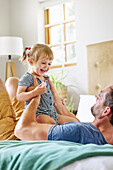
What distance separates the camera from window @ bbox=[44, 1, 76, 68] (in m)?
5.01

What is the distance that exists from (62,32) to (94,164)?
15.2 feet

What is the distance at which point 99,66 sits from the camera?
175 inches

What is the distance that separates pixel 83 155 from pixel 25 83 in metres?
1.34

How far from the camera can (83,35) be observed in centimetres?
466

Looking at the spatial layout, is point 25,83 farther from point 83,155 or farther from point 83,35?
point 83,35

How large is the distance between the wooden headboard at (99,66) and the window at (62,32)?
48cm

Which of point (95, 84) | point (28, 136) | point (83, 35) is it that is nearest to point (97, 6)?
point (83, 35)

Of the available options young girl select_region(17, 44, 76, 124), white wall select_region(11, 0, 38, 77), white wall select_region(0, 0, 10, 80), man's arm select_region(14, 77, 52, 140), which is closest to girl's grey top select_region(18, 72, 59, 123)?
young girl select_region(17, 44, 76, 124)

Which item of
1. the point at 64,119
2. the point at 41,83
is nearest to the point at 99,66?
the point at 64,119

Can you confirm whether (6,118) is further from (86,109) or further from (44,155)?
(44,155)

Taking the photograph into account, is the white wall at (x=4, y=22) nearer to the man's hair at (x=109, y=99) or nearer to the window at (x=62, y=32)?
the window at (x=62, y=32)

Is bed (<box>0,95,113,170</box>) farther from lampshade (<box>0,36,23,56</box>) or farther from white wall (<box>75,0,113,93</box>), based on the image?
lampshade (<box>0,36,23,56</box>)

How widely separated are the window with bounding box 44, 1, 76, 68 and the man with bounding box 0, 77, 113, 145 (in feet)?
11.9

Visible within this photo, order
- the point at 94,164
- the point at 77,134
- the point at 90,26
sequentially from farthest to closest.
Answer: the point at 90,26
the point at 77,134
the point at 94,164
